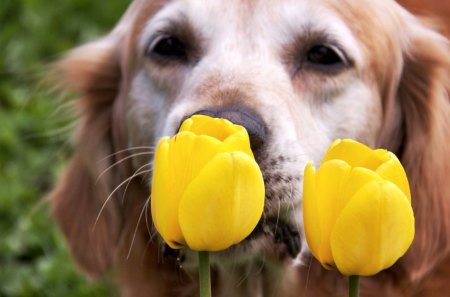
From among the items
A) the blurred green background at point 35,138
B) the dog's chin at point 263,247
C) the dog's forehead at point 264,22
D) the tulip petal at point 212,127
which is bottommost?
the blurred green background at point 35,138

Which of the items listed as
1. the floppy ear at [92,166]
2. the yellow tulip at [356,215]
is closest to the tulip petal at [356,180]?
the yellow tulip at [356,215]

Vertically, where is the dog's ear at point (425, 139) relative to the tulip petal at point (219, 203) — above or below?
below

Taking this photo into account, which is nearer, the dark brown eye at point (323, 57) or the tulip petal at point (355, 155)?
the tulip petal at point (355, 155)

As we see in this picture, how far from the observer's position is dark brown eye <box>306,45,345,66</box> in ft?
7.48

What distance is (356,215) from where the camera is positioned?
1.00 metres

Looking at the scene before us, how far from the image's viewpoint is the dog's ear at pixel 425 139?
2.46 metres

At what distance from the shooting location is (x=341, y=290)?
2.51 m

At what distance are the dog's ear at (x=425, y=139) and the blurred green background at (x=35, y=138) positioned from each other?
1.12 m

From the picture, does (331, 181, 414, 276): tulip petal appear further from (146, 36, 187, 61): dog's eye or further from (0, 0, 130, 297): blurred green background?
(0, 0, 130, 297): blurred green background

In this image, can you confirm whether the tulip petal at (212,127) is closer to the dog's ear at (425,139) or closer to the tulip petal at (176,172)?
the tulip petal at (176,172)

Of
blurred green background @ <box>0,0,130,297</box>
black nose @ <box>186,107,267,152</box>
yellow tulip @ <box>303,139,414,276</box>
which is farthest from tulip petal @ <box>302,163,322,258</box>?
blurred green background @ <box>0,0,130,297</box>

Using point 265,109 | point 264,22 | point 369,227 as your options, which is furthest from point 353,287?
point 264,22

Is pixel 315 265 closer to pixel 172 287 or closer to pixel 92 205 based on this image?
pixel 172 287

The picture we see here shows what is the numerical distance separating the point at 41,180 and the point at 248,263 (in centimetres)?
192
